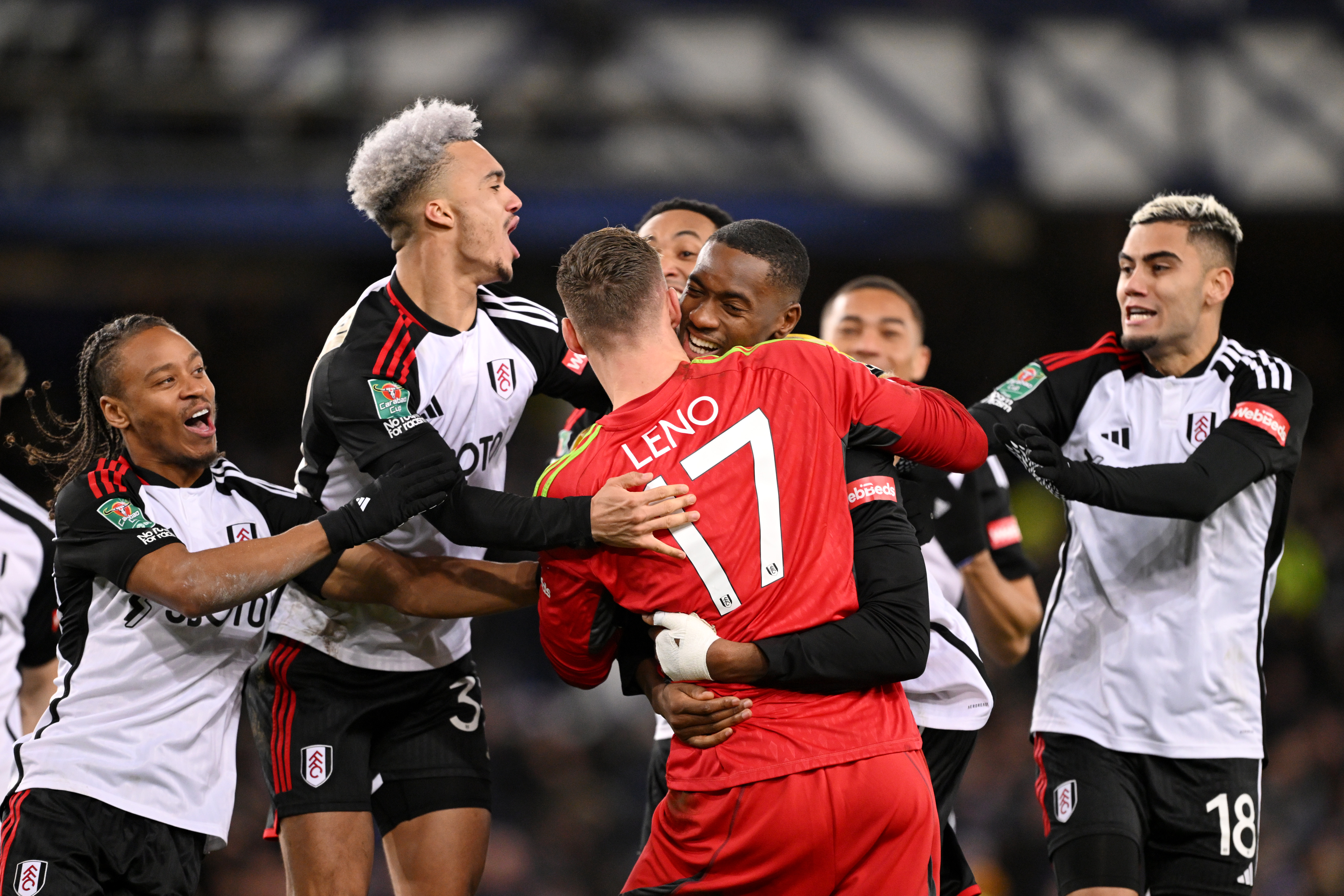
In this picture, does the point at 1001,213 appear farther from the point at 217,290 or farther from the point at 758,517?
the point at 758,517

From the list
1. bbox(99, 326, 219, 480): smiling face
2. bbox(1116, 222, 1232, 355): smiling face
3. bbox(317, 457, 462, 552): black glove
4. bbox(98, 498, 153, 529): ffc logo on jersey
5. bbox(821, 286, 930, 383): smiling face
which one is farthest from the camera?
bbox(821, 286, 930, 383): smiling face

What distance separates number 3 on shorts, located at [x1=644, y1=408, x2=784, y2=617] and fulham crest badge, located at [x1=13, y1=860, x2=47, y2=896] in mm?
2011

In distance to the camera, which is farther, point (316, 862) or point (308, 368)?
point (308, 368)

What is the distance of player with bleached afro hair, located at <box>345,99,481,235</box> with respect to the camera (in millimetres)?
4266

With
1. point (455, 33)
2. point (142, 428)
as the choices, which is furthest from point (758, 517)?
point (455, 33)

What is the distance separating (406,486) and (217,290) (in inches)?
437

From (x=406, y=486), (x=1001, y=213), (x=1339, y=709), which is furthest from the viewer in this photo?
(x=1001, y=213)

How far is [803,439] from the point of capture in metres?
3.34

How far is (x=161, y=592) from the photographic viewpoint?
374 centimetres

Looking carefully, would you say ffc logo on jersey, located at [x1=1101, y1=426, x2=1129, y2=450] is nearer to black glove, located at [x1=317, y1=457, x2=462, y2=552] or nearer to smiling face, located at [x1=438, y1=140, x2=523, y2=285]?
smiling face, located at [x1=438, y1=140, x2=523, y2=285]

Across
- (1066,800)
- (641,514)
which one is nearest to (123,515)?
(641,514)

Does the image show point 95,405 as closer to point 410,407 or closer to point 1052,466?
point 410,407

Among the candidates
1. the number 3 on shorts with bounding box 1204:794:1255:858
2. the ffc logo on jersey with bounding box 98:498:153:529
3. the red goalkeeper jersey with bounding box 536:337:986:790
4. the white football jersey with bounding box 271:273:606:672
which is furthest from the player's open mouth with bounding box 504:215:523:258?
the number 3 on shorts with bounding box 1204:794:1255:858

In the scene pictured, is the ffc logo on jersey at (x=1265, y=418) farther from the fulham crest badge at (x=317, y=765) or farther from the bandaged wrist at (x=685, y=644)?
the fulham crest badge at (x=317, y=765)
